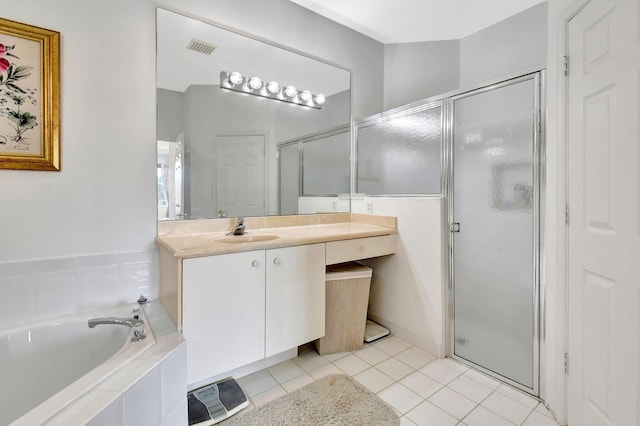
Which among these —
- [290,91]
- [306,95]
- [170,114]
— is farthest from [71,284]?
[306,95]

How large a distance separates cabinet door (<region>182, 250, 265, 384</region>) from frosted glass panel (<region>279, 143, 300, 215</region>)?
80cm

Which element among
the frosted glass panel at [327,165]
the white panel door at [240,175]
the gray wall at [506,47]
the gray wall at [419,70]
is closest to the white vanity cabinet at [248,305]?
the white panel door at [240,175]

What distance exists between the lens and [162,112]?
173 cm

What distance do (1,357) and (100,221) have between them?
687 mm

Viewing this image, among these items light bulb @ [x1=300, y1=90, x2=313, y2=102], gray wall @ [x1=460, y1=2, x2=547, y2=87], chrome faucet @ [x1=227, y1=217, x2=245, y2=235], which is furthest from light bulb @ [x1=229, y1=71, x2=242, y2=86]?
gray wall @ [x1=460, y1=2, x2=547, y2=87]

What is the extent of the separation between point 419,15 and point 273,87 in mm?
1279

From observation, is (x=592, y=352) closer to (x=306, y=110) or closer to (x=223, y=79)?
(x=306, y=110)

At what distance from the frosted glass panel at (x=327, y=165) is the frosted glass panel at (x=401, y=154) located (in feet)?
0.42

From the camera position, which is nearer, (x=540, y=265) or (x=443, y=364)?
(x=540, y=265)

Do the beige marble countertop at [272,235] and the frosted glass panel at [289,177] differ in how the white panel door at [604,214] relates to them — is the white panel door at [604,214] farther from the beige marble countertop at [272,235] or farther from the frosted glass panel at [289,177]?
the frosted glass panel at [289,177]

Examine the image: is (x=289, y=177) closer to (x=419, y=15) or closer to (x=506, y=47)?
(x=419, y=15)

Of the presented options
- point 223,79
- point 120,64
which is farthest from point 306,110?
point 120,64

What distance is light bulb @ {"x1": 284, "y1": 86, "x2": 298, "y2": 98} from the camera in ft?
7.56

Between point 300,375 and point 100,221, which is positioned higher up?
point 100,221
